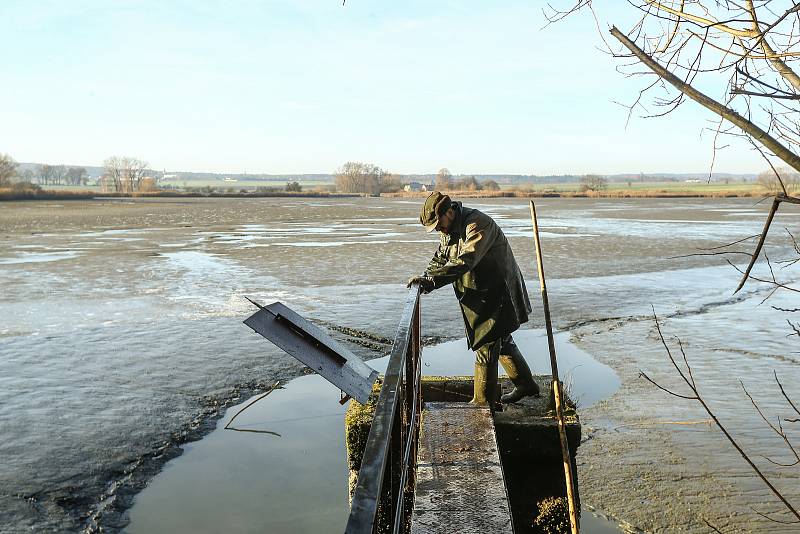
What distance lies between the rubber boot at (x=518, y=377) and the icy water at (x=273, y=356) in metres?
0.77

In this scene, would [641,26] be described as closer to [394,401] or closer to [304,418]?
[394,401]

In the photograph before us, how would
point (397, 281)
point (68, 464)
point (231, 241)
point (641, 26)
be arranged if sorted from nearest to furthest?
1. point (641, 26)
2. point (68, 464)
3. point (397, 281)
4. point (231, 241)

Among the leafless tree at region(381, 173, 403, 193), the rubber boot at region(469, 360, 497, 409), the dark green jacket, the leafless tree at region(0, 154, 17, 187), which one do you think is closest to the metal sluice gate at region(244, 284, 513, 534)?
the rubber boot at region(469, 360, 497, 409)

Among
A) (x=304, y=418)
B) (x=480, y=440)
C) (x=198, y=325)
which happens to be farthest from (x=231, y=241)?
(x=480, y=440)

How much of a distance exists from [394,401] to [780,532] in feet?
12.5

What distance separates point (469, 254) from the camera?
539 cm

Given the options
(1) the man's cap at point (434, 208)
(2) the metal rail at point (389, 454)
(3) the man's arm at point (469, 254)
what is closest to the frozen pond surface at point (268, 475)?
(2) the metal rail at point (389, 454)

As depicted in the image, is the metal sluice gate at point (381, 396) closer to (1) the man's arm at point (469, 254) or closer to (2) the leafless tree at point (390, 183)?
(1) the man's arm at point (469, 254)

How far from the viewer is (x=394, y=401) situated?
239cm

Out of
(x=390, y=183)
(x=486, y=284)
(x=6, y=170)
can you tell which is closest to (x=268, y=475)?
(x=486, y=284)

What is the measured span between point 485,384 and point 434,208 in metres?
1.35

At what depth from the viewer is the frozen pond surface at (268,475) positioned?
5.18 metres

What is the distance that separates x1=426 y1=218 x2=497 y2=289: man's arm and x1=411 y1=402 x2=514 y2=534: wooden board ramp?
3.13ft

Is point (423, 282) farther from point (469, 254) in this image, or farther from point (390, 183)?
point (390, 183)
